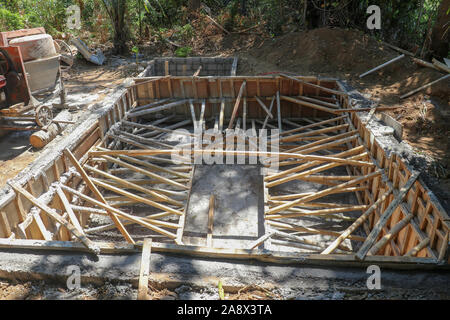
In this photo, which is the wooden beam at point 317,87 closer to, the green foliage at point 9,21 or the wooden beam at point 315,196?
the wooden beam at point 315,196

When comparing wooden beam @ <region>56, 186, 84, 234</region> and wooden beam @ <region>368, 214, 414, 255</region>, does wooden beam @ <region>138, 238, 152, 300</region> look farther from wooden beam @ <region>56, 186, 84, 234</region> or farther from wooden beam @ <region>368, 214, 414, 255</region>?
wooden beam @ <region>368, 214, 414, 255</region>

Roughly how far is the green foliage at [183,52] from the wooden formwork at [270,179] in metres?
3.93

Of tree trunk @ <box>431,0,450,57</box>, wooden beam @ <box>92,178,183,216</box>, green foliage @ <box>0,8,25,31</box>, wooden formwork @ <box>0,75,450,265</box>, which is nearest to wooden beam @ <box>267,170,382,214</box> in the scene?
wooden formwork @ <box>0,75,450,265</box>

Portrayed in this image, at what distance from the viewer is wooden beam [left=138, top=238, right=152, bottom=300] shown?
14.9ft

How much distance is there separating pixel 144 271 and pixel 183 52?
13060 mm

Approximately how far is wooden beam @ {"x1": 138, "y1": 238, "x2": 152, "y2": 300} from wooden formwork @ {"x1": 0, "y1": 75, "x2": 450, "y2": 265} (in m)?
0.14

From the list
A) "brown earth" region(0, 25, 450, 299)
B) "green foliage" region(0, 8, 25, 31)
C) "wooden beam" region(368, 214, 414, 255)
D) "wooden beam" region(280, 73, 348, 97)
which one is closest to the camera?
"wooden beam" region(368, 214, 414, 255)

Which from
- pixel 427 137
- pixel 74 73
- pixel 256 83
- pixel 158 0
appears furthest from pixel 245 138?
pixel 158 0

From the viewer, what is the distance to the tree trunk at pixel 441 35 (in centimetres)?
1201

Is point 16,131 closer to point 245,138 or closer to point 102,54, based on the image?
point 245,138

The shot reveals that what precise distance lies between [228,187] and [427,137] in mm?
4573

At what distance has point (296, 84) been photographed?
1225cm

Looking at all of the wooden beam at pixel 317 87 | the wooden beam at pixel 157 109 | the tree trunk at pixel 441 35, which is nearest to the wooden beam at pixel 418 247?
the wooden beam at pixel 317 87

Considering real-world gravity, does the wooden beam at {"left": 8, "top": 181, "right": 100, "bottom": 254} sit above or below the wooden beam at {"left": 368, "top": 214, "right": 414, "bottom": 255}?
above
